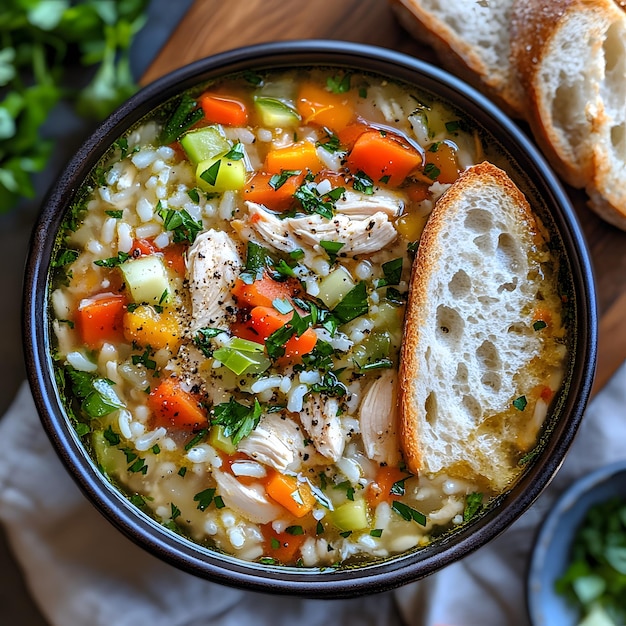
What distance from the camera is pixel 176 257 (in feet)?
7.35

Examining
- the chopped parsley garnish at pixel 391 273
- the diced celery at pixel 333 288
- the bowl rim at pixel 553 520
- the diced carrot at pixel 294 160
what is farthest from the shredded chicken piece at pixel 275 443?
the bowl rim at pixel 553 520

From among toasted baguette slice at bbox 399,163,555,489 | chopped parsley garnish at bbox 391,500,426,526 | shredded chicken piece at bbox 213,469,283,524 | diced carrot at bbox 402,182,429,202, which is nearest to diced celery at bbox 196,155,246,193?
diced carrot at bbox 402,182,429,202

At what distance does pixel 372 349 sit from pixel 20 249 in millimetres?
1700

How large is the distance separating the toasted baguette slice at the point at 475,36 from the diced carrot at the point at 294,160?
0.62 meters

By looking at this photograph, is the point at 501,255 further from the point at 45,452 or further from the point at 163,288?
the point at 45,452

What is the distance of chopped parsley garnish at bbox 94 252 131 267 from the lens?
2.22 m

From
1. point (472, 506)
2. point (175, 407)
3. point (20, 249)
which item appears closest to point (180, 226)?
point (175, 407)

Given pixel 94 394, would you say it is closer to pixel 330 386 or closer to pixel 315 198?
pixel 330 386

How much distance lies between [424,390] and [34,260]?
114cm

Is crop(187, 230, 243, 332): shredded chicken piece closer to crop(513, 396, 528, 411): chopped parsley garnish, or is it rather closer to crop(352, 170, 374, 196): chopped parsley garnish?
crop(352, 170, 374, 196): chopped parsley garnish

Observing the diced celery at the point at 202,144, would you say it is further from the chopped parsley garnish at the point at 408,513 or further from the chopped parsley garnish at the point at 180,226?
the chopped parsley garnish at the point at 408,513

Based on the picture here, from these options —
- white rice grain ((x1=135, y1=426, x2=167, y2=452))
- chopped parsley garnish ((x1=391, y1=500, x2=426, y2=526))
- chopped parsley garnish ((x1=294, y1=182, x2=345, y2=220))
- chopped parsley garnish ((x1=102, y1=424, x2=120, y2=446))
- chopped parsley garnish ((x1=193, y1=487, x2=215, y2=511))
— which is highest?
chopped parsley garnish ((x1=294, y1=182, x2=345, y2=220))

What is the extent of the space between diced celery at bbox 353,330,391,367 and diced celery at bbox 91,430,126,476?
0.72 metres

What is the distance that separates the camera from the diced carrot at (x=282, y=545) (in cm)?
223
